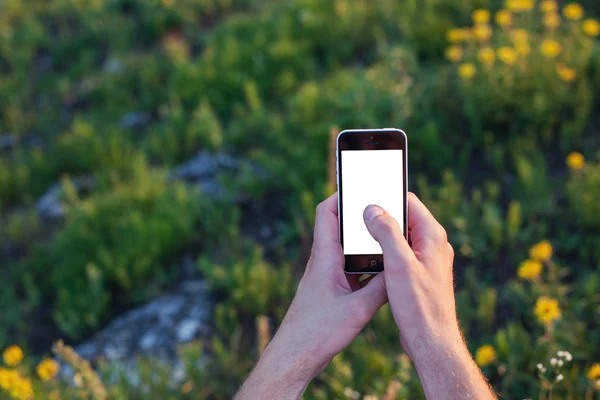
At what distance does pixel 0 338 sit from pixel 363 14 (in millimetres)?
3909

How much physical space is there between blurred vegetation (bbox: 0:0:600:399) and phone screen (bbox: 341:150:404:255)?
2.94 feet

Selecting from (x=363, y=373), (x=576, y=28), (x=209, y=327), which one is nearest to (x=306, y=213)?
(x=209, y=327)

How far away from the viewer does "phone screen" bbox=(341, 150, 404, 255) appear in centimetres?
197

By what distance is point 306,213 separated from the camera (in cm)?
367

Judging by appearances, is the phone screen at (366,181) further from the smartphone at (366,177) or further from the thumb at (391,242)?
the thumb at (391,242)

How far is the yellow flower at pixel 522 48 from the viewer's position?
378 centimetres

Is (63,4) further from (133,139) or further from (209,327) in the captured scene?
(209,327)

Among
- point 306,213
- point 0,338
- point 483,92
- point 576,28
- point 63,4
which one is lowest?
point 0,338

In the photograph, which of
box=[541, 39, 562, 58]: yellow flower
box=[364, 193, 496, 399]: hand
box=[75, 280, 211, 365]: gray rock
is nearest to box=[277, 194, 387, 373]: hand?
box=[364, 193, 496, 399]: hand

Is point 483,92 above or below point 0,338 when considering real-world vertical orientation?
above

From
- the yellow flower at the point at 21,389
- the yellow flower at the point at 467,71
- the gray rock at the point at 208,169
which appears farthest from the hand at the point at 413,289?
the gray rock at the point at 208,169

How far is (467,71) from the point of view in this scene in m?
3.79

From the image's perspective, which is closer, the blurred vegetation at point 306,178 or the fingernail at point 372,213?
the fingernail at point 372,213

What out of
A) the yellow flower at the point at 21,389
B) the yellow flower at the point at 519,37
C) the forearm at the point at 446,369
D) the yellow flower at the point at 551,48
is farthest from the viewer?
the yellow flower at the point at 519,37
